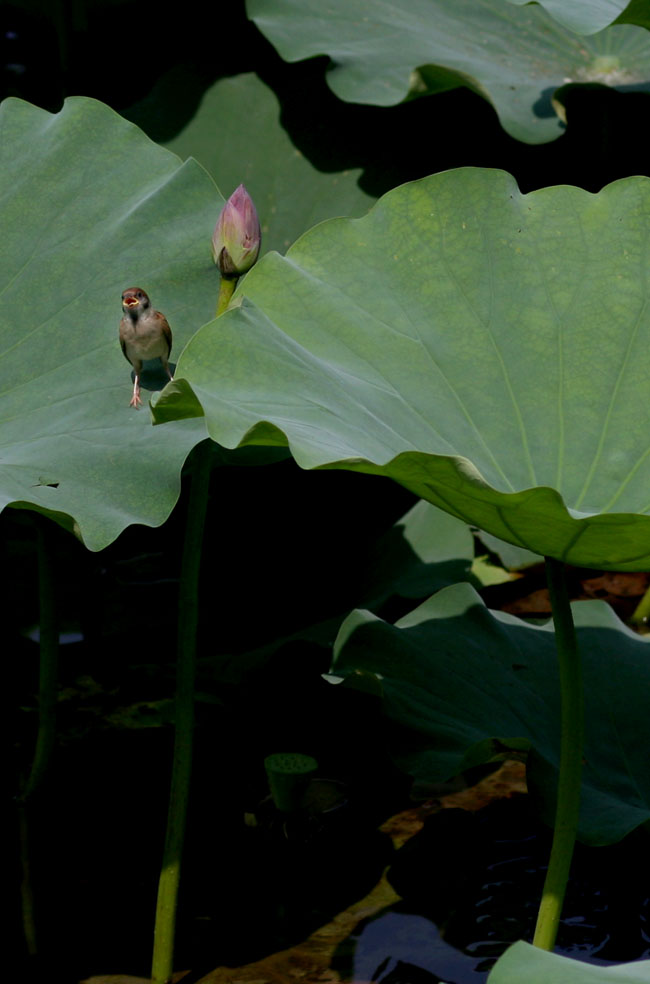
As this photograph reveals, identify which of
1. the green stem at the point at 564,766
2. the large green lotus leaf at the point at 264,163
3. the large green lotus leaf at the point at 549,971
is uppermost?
the large green lotus leaf at the point at 264,163

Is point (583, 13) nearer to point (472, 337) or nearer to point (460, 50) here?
point (460, 50)

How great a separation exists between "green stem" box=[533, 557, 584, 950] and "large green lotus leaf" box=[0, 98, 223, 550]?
49cm

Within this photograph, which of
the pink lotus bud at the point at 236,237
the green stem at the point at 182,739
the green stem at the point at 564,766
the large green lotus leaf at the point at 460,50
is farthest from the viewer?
the large green lotus leaf at the point at 460,50

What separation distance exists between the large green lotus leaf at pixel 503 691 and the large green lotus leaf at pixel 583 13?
95cm

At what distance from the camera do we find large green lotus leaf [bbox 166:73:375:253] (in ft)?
8.08

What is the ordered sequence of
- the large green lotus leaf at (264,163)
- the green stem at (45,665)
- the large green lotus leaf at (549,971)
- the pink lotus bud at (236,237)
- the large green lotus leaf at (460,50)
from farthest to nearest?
the large green lotus leaf at (264,163) < the large green lotus leaf at (460,50) < the green stem at (45,665) < the pink lotus bud at (236,237) < the large green lotus leaf at (549,971)

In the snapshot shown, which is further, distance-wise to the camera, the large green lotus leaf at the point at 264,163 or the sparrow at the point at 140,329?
the large green lotus leaf at the point at 264,163

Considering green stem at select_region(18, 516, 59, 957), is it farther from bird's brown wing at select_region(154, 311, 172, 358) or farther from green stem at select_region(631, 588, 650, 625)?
green stem at select_region(631, 588, 650, 625)

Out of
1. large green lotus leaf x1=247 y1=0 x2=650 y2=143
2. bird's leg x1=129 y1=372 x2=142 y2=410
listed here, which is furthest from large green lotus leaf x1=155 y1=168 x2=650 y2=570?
large green lotus leaf x1=247 y1=0 x2=650 y2=143

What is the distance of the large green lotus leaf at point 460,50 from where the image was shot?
7.56 feet

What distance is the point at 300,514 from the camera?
241 cm

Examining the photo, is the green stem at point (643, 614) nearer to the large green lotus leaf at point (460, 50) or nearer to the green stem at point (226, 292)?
the large green lotus leaf at point (460, 50)

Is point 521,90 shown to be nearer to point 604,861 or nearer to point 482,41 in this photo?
point 482,41

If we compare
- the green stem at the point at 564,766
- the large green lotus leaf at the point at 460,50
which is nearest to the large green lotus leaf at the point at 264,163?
the large green lotus leaf at the point at 460,50
